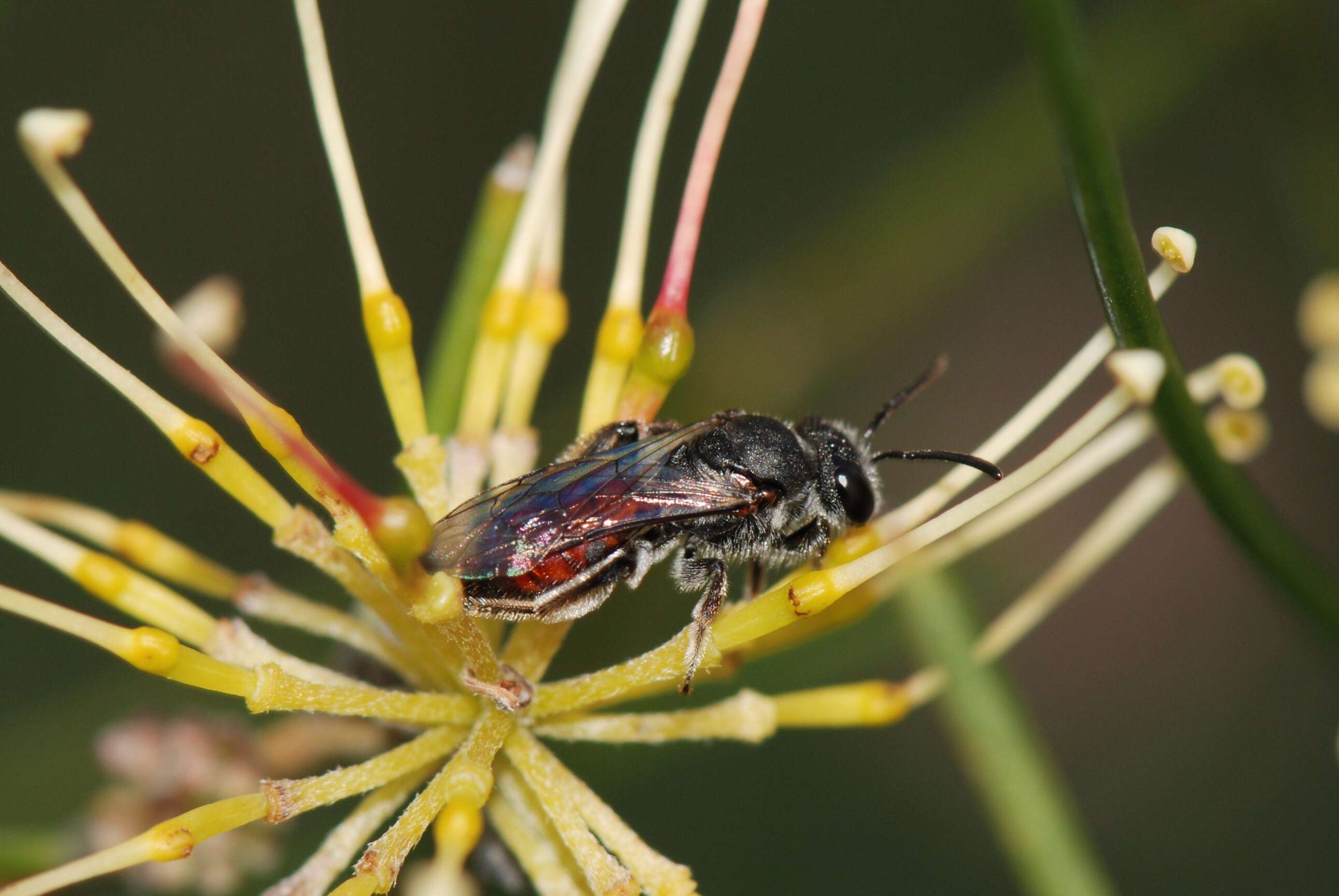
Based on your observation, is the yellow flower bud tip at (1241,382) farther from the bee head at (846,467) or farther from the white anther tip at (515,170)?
the white anther tip at (515,170)

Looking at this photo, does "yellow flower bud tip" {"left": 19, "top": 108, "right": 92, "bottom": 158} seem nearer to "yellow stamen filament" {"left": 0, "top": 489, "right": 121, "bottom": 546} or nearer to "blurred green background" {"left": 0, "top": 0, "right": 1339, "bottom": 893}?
"yellow stamen filament" {"left": 0, "top": 489, "right": 121, "bottom": 546}

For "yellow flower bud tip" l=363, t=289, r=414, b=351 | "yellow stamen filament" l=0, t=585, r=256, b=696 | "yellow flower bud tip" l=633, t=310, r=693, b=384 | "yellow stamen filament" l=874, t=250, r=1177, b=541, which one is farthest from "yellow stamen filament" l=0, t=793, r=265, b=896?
"yellow stamen filament" l=874, t=250, r=1177, b=541

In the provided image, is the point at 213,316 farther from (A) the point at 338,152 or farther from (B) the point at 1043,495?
(B) the point at 1043,495

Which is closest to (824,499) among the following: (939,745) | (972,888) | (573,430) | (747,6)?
(747,6)

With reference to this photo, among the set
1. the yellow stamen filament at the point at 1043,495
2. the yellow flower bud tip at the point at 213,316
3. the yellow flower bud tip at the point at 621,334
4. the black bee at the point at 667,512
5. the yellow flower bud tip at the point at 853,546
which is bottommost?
the yellow stamen filament at the point at 1043,495

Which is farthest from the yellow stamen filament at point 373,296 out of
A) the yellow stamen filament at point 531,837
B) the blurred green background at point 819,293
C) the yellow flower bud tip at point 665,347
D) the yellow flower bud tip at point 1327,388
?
the yellow flower bud tip at point 1327,388

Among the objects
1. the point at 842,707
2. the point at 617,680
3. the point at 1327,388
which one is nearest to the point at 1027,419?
the point at 842,707

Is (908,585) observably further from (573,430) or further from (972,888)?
(972,888)
